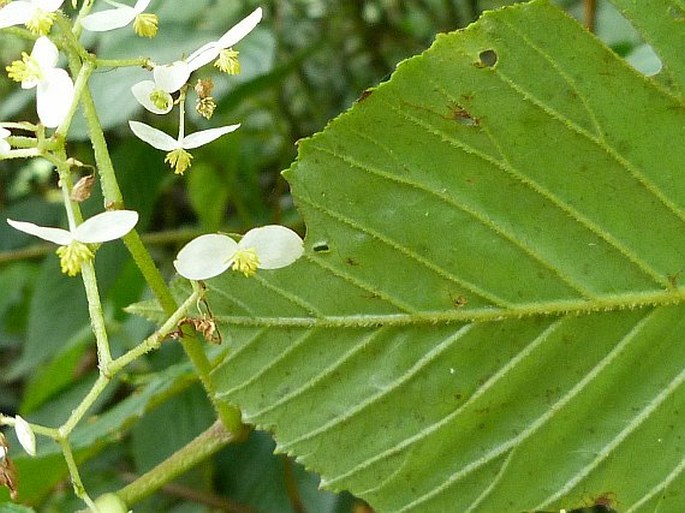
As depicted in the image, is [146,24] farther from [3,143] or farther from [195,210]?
[195,210]

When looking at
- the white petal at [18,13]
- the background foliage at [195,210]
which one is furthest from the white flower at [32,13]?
the background foliage at [195,210]

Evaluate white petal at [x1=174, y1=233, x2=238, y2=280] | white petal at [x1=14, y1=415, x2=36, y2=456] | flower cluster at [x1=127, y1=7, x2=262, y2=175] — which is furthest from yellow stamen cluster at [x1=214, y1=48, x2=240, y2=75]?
white petal at [x1=14, y1=415, x2=36, y2=456]

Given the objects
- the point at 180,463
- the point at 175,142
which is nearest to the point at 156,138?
the point at 175,142

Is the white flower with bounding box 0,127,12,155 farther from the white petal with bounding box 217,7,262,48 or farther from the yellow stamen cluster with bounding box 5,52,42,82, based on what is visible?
the white petal with bounding box 217,7,262,48

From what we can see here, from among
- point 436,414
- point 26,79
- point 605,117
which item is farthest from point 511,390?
point 26,79

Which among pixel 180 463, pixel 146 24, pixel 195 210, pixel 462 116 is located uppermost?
pixel 195 210

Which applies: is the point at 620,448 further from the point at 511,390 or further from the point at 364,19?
the point at 364,19
